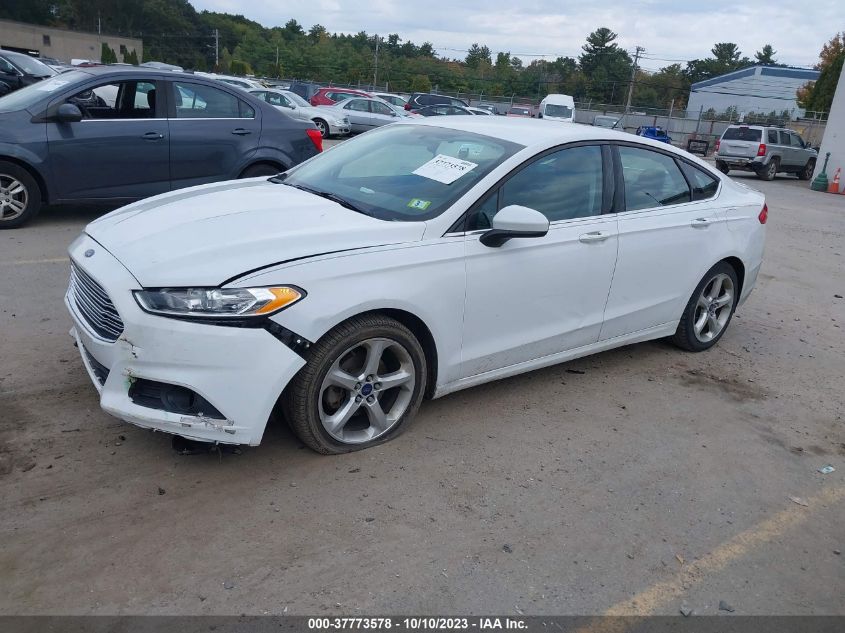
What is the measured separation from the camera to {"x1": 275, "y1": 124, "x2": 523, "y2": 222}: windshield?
12.6 feet

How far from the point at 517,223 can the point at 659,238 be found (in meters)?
1.53

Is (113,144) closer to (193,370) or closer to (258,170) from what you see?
(258,170)

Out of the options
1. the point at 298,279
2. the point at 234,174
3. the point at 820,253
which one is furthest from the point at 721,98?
the point at 298,279

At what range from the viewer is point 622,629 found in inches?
104

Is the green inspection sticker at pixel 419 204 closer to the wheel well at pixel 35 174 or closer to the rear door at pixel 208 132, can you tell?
the rear door at pixel 208 132

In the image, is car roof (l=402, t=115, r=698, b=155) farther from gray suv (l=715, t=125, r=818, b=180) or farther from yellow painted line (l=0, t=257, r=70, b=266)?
gray suv (l=715, t=125, r=818, b=180)

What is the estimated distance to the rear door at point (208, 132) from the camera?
25.8 ft

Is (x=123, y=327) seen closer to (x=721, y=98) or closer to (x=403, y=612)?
(x=403, y=612)

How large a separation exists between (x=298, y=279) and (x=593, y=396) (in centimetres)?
226

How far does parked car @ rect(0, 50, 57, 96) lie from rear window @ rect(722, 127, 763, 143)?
2070 cm

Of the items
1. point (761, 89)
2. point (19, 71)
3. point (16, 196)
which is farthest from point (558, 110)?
point (761, 89)

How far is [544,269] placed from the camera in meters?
4.06

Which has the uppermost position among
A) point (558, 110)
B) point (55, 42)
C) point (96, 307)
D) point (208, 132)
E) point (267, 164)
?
point (55, 42)

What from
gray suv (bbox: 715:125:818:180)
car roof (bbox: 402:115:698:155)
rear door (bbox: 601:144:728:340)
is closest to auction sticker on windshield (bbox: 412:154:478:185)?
car roof (bbox: 402:115:698:155)
